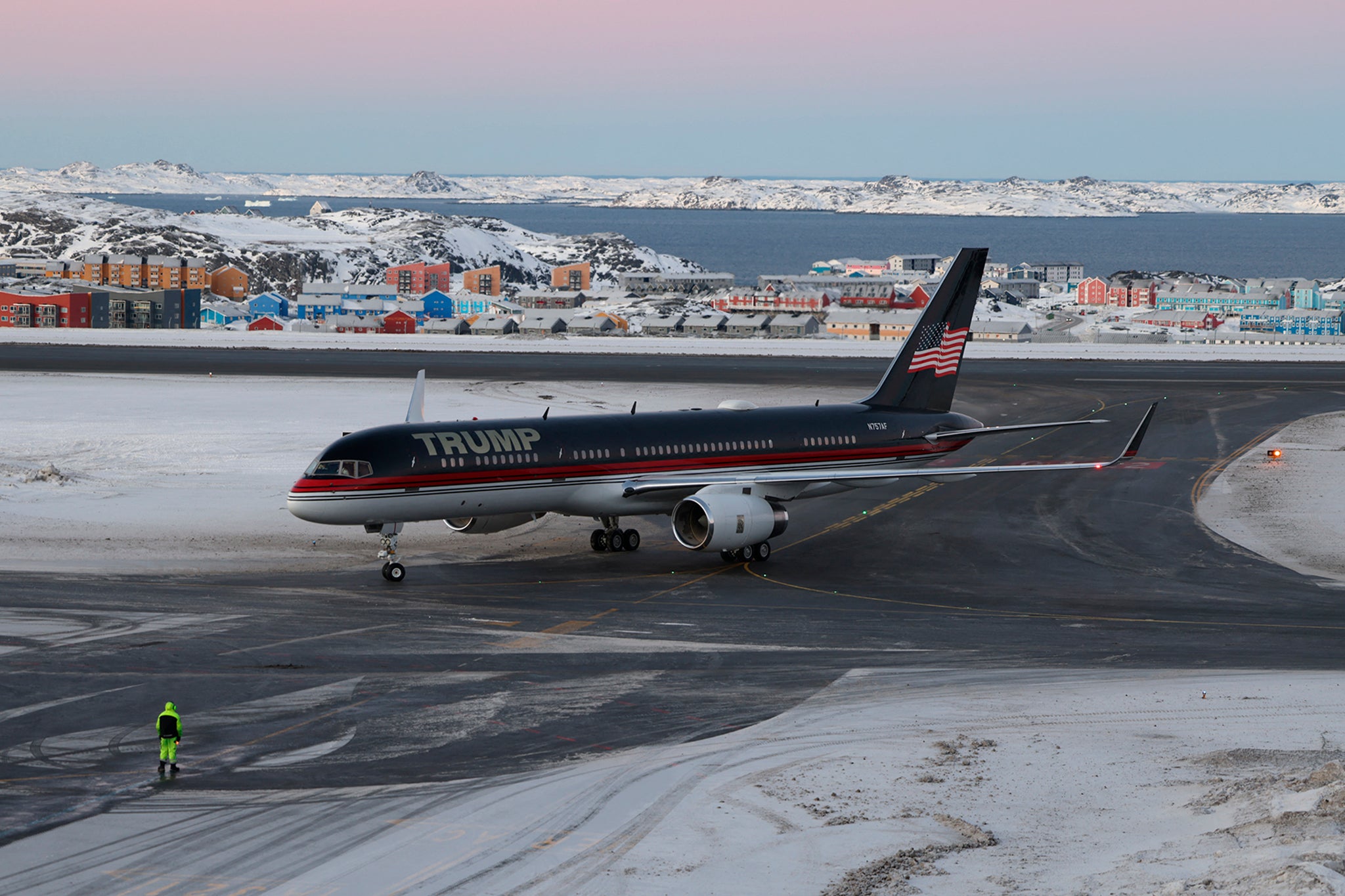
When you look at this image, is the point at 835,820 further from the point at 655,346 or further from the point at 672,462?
the point at 655,346

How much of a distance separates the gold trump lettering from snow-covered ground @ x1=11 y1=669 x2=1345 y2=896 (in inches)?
691

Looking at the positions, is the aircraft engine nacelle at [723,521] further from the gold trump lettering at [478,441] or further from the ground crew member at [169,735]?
the ground crew member at [169,735]

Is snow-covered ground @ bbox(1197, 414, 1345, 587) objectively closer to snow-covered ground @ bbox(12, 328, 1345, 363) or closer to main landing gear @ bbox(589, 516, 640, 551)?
main landing gear @ bbox(589, 516, 640, 551)

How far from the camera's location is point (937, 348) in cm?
5438

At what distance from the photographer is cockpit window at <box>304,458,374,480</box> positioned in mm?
40812

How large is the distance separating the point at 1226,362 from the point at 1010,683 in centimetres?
10578

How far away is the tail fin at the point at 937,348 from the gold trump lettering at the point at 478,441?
15.4 meters

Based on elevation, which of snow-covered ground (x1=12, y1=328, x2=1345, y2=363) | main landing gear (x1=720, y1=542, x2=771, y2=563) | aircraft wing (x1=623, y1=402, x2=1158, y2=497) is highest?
snow-covered ground (x1=12, y1=328, x2=1345, y2=363)

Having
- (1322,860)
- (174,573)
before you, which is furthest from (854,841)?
(174,573)

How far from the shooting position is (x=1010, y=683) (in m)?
31.3

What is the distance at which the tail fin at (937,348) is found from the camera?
5375 centimetres

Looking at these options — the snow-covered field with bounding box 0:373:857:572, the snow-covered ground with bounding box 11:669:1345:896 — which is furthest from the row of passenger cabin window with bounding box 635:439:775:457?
the snow-covered ground with bounding box 11:669:1345:896

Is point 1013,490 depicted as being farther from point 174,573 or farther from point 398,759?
point 398,759

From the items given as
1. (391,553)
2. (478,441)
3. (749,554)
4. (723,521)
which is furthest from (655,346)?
(391,553)
